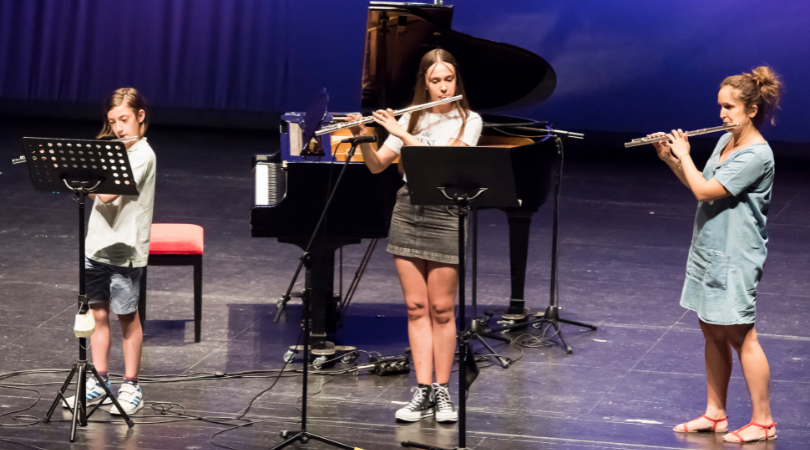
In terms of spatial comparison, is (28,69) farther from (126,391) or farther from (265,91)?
(126,391)

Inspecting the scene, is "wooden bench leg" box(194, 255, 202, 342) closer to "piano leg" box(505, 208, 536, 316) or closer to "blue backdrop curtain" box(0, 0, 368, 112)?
"piano leg" box(505, 208, 536, 316)

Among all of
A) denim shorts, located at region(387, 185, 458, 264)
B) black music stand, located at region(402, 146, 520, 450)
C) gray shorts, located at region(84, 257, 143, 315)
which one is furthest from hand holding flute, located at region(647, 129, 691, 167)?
gray shorts, located at region(84, 257, 143, 315)

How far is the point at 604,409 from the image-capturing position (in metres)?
3.98

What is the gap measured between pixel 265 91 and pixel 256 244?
15.5ft

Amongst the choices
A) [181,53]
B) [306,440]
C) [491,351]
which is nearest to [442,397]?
[306,440]

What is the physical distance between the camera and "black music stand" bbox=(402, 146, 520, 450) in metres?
3.19

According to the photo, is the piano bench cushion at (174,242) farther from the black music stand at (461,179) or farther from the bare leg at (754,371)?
the bare leg at (754,371)

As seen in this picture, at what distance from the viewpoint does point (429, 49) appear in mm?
4859

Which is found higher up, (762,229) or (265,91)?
(265,91)

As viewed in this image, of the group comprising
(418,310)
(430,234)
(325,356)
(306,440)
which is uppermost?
Answer: (430,234)

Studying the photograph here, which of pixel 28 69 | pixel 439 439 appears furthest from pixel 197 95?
pixel 439 439

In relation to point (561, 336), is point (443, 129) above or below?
above

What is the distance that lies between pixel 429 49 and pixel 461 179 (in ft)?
5.84

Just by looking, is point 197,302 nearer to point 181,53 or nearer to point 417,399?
point 417,399
